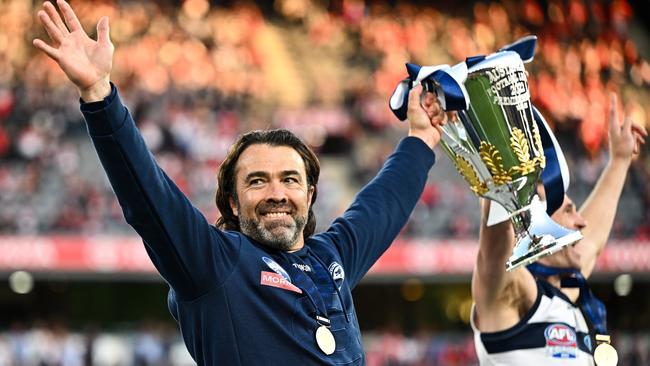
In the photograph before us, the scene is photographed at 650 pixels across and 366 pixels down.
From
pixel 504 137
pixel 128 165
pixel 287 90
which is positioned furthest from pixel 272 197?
pixel 287 90

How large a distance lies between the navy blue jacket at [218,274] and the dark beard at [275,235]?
0.09 ft

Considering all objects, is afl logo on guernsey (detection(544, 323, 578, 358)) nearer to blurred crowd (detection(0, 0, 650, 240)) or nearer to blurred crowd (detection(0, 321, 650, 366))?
blurred crowd (detection(0, 321, 650, 366))

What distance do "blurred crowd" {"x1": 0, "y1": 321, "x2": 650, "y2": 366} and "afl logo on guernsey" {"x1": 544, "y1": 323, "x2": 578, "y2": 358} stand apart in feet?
35.0

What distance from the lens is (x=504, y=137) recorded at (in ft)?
11.5

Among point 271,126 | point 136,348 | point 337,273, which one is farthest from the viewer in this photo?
point 271,126

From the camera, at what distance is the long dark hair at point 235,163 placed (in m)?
3.41

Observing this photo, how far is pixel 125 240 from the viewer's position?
15.2 meters

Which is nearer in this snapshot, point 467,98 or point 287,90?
point 467,98

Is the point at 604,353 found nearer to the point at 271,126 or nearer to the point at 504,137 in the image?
the point at 504,137

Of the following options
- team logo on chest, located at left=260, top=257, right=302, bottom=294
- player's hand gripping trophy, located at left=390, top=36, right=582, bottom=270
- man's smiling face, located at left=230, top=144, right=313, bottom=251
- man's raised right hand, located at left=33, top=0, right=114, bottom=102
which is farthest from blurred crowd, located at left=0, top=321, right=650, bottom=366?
man's raised right hand, located at left=33, top=0, right=114, bottom=102

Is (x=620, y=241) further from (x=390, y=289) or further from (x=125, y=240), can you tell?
(x=125, y=240)

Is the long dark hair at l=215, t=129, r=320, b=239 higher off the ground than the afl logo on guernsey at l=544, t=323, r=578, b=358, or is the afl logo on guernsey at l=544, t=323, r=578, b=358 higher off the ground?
the long dark hair at l=215, t=129, r=320, b=239

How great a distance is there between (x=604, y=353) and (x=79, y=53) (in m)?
2.42

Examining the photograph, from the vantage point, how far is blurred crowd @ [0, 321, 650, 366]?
1416 centimetres
